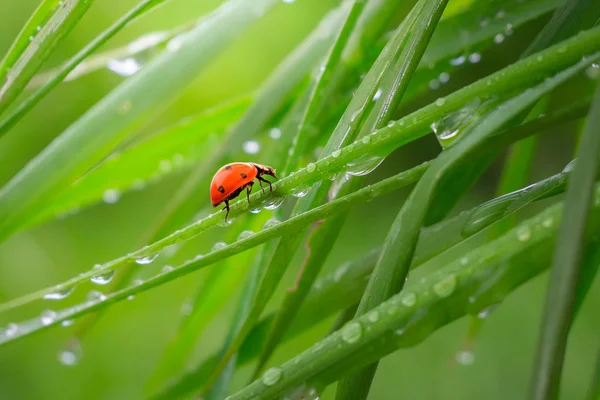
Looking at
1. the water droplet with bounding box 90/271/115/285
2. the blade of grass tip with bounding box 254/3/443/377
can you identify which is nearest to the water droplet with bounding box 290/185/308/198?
the blade of grass tip with bounding box 254/3/443/377

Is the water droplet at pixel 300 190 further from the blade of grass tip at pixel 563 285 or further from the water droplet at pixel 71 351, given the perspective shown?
the water droplet at pixel 71 351

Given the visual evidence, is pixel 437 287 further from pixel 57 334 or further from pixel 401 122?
pixel 57 334

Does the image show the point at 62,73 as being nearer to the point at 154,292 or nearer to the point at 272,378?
the point at 272,378

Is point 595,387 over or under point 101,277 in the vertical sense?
under

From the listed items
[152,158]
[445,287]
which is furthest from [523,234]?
[152,158]

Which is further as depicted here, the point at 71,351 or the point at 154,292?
the point at 154,292

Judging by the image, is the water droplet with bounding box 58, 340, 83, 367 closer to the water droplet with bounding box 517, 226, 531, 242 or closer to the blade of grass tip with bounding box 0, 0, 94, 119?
the blade of grass tip with bounding box 0, 0, 94, 119
